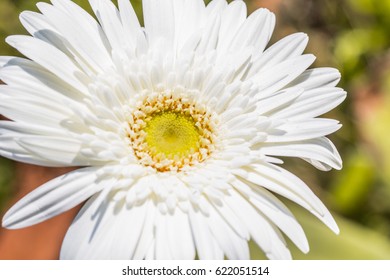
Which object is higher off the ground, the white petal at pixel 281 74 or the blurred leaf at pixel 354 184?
the white petal at pixel 281 74

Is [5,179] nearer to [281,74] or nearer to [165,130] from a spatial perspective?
[165,130]

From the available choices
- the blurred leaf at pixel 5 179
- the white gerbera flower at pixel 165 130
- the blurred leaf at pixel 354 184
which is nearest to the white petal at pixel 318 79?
the white gerbera flower at pixel 165 130

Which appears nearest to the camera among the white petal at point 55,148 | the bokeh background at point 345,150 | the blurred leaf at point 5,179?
the white petal at point 55,148

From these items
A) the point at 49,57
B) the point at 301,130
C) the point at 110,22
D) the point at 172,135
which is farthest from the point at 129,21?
the point at 301,130

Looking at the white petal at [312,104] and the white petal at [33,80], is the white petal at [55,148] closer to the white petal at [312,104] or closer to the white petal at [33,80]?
the white petal at [33,80]

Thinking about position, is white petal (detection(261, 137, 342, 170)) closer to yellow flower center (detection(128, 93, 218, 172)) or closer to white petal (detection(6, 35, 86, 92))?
yellow flower center (detection(128, 93, 218, 172))
